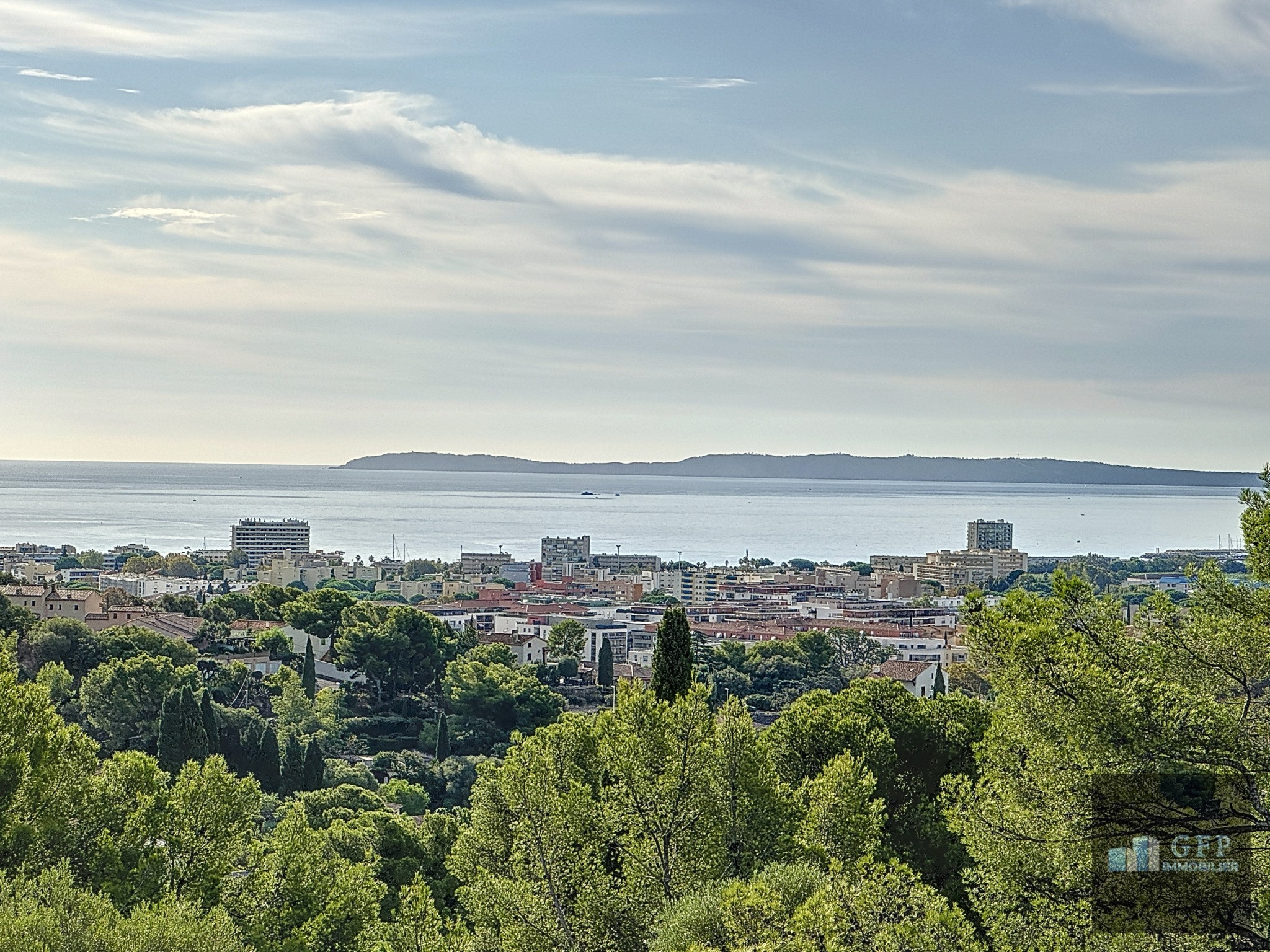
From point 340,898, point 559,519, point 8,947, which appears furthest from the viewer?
point 559,519

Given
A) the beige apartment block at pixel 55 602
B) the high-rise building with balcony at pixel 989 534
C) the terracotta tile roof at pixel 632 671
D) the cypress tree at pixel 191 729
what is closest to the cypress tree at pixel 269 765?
the cypress tree at pixel 191 729

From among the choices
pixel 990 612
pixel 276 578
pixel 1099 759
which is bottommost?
pixel 276 578

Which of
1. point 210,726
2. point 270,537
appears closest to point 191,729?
point 210,726

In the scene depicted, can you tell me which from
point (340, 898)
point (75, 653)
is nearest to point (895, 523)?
point (75, 653)

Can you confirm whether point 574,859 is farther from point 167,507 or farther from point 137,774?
point 167,507

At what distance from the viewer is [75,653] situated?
1201 inches

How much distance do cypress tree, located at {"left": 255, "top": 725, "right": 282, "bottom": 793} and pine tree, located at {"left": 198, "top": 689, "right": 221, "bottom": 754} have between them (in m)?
0.79

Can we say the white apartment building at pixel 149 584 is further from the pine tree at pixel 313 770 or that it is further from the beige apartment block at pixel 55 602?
the pine tree at pixel 313 770

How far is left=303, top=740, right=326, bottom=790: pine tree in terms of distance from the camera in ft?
79.2

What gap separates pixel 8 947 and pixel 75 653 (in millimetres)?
24279

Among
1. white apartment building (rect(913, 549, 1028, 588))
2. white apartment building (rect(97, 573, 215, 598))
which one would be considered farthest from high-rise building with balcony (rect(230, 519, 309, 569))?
white apartment building (rect(913, 549, 1028, 588))

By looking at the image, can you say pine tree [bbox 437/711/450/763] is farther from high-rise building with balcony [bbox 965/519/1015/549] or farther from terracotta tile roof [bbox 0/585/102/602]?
high-rise building with balcony [bbox 965/519/1015/549]

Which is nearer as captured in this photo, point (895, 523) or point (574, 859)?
point (574, 859)

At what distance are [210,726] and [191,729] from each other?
1329mm
